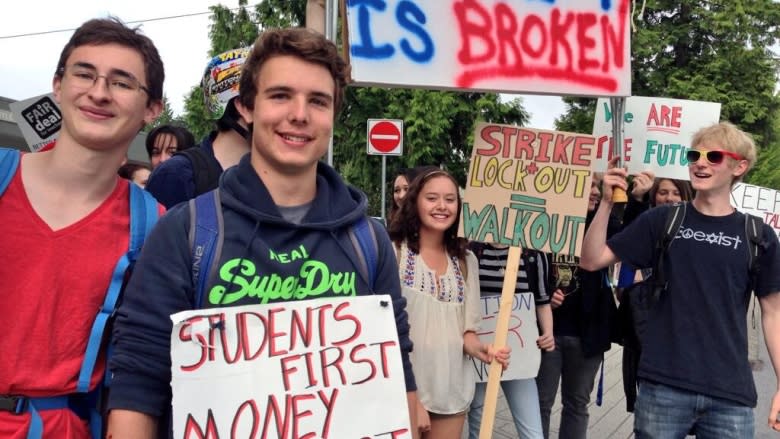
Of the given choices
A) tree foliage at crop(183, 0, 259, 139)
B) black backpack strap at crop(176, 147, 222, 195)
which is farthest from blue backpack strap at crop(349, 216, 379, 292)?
tree foliage at crop(183, 0, 259, 139)

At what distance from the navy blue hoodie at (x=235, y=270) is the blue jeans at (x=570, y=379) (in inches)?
106

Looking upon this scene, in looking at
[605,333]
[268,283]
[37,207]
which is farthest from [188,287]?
[605,333]

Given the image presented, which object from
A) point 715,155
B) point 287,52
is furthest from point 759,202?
point 287,52

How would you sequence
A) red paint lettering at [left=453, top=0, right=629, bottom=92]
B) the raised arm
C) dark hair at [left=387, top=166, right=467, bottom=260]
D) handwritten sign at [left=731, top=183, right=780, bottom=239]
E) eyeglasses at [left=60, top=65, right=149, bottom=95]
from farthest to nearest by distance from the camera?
1. handwritten sign at [left=731, top=183, right=780, bottom=239]
2. dark hair at [left=387, top=166, right=467, bottom=260]
3. the raised arm
4. red paint lettering at [left=453, top=0, right=629, bottom=92]
5. eyeglasses at [left=60, top=65, right=149, bottom=95]

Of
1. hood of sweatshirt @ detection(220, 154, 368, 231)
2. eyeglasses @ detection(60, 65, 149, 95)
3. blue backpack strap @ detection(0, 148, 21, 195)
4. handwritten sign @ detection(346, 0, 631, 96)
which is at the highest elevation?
handwritten sign @ detection(346, 0, 631, 96)

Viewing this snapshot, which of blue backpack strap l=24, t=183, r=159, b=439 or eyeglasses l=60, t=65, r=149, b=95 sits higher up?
eyeglasses l=60, t=65, r=149, b=95

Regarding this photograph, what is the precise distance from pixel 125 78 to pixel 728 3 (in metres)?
26.0

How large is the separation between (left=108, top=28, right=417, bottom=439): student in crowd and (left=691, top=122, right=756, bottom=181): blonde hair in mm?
1954

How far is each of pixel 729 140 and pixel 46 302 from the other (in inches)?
110

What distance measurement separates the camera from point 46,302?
1.50m

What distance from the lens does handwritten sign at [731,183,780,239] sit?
299 inches

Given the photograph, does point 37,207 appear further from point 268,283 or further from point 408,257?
point 408,257

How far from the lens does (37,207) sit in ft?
5.09

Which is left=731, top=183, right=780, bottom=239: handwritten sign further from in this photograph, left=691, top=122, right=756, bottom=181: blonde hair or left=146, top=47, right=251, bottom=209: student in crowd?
left=146, top=47, right=251, bottom=209: student in crowd
